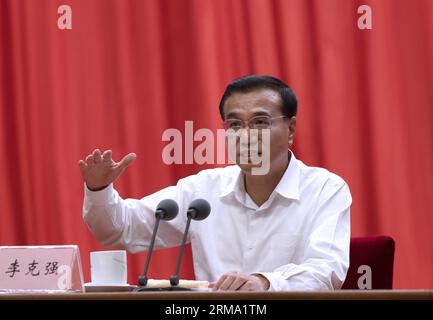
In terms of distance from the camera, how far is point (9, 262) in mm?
1513

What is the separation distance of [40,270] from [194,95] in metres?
1.87

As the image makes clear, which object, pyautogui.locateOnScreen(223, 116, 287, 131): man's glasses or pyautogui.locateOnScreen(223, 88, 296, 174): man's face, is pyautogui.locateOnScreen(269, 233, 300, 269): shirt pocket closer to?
pyautogui.locateOnScreen(223, 88, 296, 174): man's face

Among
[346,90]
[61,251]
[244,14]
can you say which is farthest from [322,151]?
[61,251]

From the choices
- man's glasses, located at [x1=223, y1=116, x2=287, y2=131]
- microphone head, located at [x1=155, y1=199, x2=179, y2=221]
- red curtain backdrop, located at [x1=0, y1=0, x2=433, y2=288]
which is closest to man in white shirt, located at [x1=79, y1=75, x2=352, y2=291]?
man's glasses, located at [x1=223, y1=116, x2=287, y2=131]

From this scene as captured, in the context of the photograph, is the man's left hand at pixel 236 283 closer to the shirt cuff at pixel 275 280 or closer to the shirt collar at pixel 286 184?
the shirt cuff at pixel 275 280

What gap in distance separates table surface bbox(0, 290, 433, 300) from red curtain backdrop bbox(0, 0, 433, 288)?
2.05 m

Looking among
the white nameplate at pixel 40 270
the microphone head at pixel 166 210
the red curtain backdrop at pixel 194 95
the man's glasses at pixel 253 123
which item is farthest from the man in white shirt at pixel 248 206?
the red curtain backdrop at pixel 194 95

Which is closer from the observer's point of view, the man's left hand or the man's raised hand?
the man's left hand

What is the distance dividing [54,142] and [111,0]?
67 centimetres

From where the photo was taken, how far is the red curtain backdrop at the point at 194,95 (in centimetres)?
313

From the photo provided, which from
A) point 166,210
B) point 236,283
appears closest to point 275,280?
point 236,283

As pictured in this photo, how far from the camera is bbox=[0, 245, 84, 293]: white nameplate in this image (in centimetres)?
146

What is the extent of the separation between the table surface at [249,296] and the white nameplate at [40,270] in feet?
1.00
